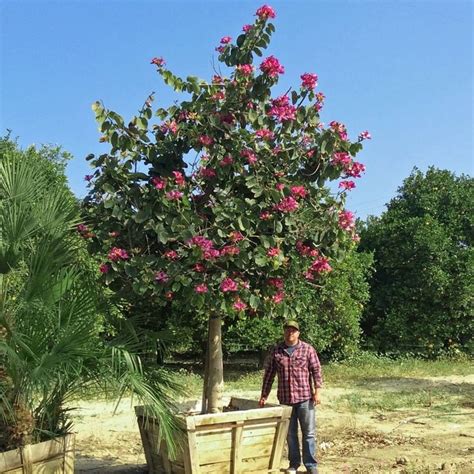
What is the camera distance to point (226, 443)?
18.4 ft

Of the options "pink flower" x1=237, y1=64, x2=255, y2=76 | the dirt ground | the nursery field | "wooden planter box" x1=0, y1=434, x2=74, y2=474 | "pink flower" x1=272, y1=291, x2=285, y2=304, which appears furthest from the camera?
the nursery field

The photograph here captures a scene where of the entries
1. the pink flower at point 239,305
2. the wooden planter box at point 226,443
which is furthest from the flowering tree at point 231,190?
the wooden planter box at point 226,443

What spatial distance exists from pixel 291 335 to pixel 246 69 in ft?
8.47

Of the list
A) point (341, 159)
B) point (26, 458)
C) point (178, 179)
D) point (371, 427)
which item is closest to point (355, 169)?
point (341, 159)

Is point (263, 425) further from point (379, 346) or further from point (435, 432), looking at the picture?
point (379, 346)

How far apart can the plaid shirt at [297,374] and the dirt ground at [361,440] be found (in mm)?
952

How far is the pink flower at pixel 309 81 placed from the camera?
5.52m

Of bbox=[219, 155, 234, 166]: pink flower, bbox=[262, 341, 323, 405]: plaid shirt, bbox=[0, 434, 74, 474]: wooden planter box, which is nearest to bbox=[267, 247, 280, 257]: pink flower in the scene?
bbox=[219, 155, 234, 166]: pink flower

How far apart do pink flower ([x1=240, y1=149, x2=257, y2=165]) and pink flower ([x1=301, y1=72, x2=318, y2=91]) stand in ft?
2.58

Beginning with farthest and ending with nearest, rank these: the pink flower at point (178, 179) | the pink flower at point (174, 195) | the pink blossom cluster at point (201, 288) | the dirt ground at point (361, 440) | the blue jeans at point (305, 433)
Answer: the dirt ground at point (361, 440) → the blue jeans at point (305, 433) → the pink flower at point (178, 179) → the pink flower at point (174, 195) → the pink blossom cluster at point (201, 288)

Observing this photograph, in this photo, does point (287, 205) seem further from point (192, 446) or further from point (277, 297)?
point (192, 446)

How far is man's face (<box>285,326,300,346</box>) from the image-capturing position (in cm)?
624

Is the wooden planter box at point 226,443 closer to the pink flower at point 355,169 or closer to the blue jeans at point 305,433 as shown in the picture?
the blue jeans at point 305,433

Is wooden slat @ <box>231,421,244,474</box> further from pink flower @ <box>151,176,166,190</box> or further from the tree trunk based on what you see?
pink flower @ <box>151,176,166,190</box>
